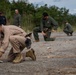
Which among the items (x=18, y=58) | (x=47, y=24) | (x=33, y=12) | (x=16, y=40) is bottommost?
(x=33, y=12)

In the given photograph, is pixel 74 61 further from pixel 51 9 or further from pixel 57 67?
pixel 51 9

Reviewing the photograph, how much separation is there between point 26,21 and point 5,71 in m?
31.9

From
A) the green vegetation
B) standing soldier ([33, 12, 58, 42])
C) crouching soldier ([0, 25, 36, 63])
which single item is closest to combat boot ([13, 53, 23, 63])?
crouching soldier ([0, 25, 36, 63])

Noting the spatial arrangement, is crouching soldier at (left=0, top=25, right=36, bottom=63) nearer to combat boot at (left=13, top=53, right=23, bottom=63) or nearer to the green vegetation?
combat boot at (left=13, top=53, right=23, bottom=63)

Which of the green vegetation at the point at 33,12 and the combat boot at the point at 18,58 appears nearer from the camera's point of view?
the combat boot at the point at 18,58

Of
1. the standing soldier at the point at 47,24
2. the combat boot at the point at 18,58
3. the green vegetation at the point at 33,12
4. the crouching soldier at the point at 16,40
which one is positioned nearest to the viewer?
the crouching soldier at the point at 16,40

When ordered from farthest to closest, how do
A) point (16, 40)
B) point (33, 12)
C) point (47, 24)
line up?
point (33, 12) → point (47, 24) → point (16, 40)

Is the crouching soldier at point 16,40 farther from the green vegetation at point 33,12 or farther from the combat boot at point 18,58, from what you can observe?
the green vegetation at point 33,12

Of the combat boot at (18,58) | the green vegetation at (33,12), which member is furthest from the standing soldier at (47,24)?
the green vegetation at (33,12)

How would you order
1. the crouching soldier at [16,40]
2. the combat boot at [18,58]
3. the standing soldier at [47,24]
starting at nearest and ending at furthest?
the crouching soldier at [16,40] → the combat boot at [18,58] → the standing soldier at [47,24]

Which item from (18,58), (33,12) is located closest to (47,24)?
(18,58)

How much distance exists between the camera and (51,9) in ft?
196

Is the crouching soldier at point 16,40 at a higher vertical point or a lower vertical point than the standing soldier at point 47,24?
higher

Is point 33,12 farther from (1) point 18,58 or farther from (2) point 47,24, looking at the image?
(1) point 18,58
